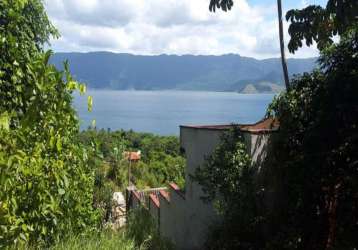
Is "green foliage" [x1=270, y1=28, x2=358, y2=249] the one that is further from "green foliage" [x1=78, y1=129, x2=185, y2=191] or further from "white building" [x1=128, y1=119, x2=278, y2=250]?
"green foliage" [x1=78, y1=129, x2=185, y2=191]

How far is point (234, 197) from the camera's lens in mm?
5328

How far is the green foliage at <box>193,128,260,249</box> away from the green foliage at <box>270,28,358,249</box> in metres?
0.32

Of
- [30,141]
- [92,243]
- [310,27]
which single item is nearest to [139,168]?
[310,27]

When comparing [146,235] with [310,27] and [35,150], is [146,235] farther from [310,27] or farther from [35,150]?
[310,27]

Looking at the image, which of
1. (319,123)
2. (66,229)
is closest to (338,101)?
(319,123)

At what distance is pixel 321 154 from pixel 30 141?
130 inches

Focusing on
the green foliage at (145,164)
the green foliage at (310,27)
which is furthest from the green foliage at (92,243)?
the green foliage at (145,164)

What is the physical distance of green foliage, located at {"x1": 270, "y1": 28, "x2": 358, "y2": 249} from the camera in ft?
15.1

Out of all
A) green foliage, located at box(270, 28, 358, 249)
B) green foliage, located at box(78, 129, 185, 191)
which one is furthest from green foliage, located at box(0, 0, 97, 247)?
green foliage, located at box(78, 129, 185, 191)

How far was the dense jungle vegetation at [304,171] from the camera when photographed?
4.66 meters

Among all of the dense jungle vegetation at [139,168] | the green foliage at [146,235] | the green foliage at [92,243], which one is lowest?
the dense jungle vegetation at [139,168]

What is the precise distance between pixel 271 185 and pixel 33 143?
3.73 m

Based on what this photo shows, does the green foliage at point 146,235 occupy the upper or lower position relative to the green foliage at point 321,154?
lower

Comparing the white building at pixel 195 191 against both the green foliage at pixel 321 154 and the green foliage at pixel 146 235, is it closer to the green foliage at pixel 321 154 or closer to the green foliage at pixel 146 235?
the green foliage at pixel 321 154
